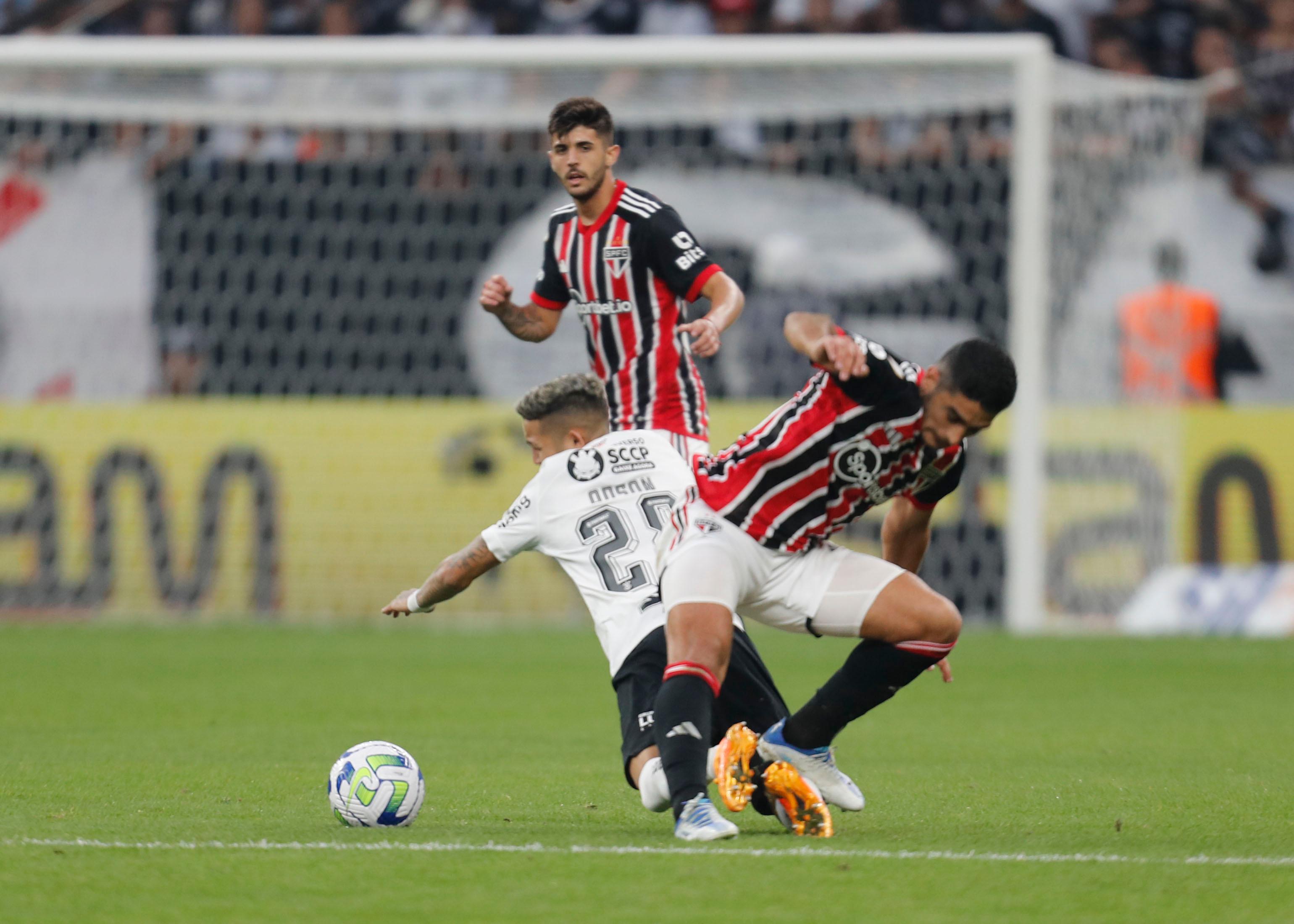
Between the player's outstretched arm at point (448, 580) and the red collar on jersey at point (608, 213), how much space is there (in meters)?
1.51

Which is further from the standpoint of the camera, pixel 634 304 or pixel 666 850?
pixel 634 304

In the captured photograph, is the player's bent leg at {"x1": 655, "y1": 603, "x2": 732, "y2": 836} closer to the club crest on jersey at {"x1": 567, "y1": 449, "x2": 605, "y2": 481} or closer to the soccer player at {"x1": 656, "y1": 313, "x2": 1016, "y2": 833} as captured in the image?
the soccer player at {"x1": 656, "y1": 313, "x2": 1016, "y2": 833}

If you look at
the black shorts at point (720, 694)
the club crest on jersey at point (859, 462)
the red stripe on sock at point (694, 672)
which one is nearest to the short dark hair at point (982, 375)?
the club crest on jersey at point (859, 462)

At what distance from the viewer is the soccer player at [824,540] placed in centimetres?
452

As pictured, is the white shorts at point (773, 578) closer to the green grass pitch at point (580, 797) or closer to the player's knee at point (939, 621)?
the player's knee at point (939, 621)

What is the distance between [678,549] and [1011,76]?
858cm

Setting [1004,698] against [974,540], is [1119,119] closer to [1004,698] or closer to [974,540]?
[974,540]

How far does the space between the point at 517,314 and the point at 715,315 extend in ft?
3.39

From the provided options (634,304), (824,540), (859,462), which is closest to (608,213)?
(634,304)

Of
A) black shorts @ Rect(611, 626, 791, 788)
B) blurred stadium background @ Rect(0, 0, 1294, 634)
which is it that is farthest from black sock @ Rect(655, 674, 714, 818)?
blurred stadium background @ Rect(0, 0, 1294, 634)

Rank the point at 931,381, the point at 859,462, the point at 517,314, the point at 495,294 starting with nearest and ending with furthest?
the point at 931,381 → the point at 859,462 → the point at 495,294 → the point at 517,314

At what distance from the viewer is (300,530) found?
12.7 m

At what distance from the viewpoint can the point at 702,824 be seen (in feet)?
14.5

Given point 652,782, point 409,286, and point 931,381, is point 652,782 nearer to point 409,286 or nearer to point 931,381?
point 931,381
